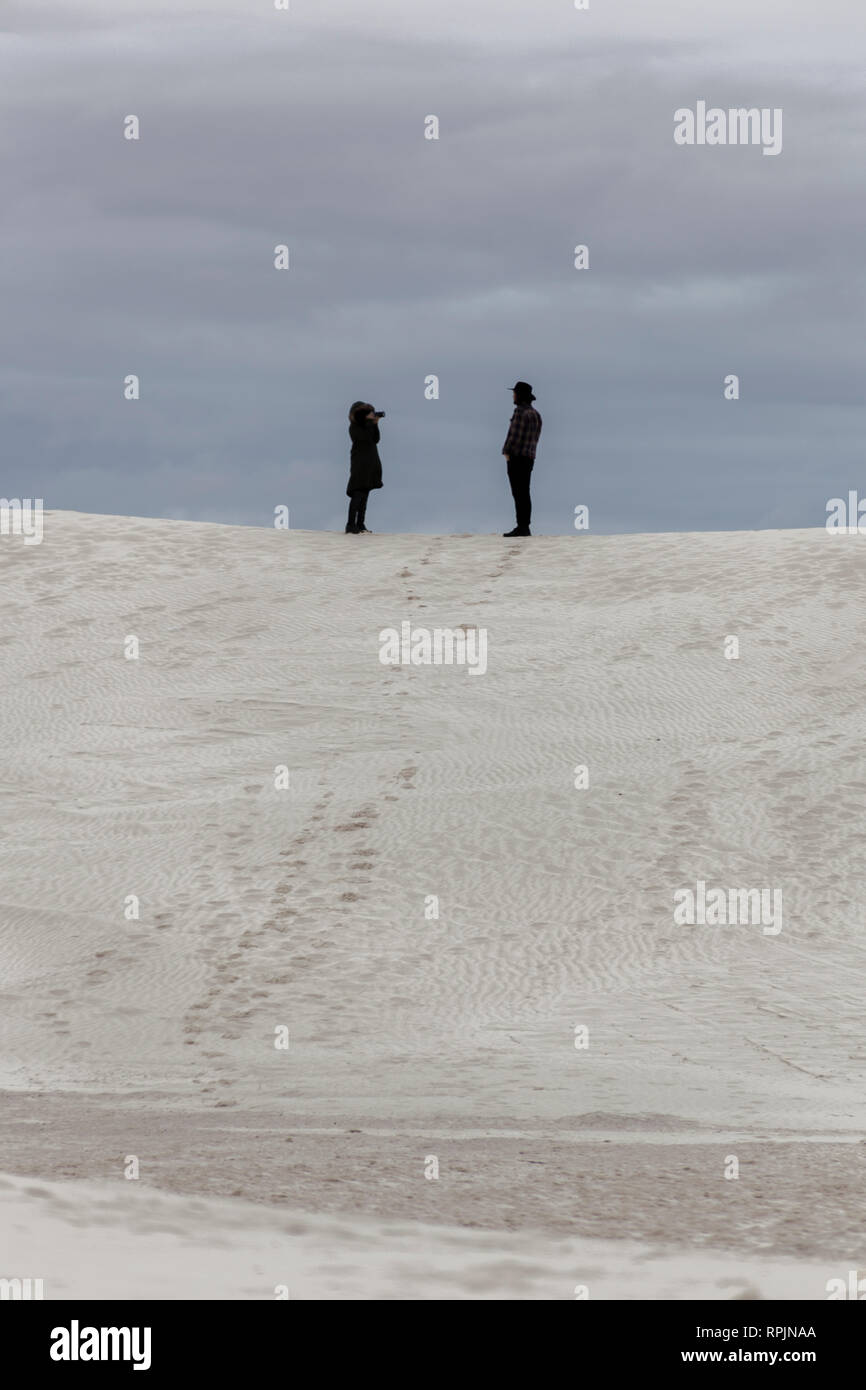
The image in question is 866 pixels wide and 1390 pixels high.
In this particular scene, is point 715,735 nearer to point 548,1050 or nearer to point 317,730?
point 317,730

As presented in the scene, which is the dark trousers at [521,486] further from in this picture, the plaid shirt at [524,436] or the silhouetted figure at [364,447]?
the silhouetted figure at [364,447]

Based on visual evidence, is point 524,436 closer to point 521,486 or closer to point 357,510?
point 521,486

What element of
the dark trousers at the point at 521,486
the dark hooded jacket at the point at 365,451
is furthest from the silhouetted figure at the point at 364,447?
the dark trousers at the point at 521,486

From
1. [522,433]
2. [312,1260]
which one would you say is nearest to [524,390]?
[522,433]

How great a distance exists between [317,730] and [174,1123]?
261 inches

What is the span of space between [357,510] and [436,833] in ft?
26.3

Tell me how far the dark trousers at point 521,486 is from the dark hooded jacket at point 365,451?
165cm

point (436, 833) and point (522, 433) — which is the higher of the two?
point (522, 433)

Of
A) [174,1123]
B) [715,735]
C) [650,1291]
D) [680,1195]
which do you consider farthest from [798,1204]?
[715,735]

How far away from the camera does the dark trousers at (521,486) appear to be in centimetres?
1775

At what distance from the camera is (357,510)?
19406mm

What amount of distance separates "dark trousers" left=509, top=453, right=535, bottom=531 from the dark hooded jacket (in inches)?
64.8

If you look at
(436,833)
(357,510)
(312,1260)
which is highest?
(357,510)

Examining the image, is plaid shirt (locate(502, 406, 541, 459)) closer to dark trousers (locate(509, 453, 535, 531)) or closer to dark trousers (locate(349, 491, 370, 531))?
dark trousers (locate(509, 453, 535, 531))
